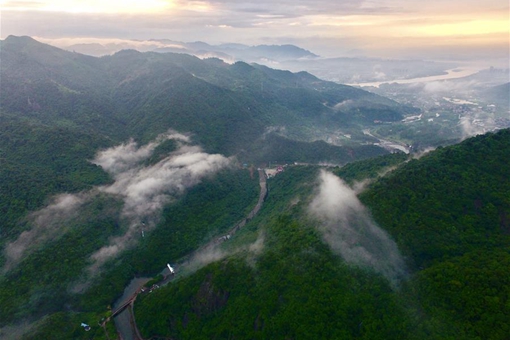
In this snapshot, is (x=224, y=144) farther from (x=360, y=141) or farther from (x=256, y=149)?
(x=360, y=141)

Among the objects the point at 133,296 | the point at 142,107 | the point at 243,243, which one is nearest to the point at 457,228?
the point at 243,243

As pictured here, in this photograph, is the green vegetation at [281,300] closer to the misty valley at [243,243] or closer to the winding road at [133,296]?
the misty valley at [243,243]

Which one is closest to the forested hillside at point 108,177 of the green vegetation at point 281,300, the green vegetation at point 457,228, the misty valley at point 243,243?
the misty valley at point 243,243

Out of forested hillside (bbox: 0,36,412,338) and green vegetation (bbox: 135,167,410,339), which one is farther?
forested hillside (bbox: 0,36,412,338)

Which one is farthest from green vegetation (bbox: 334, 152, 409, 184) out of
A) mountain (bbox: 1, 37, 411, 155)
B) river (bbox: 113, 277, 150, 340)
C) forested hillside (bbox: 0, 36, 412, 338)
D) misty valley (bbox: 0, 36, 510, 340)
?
mountain (bbox: 1, 37, 411, 155)

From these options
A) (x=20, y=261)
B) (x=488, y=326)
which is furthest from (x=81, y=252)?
(x=488, y=326)

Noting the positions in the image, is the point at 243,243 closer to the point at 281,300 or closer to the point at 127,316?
the point at 281,300

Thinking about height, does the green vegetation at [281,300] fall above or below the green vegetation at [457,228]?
below

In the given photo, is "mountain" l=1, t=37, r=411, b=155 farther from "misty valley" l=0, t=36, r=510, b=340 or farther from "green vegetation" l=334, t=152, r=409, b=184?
"green vegetation" l=334, t=152, r=409, b=184
